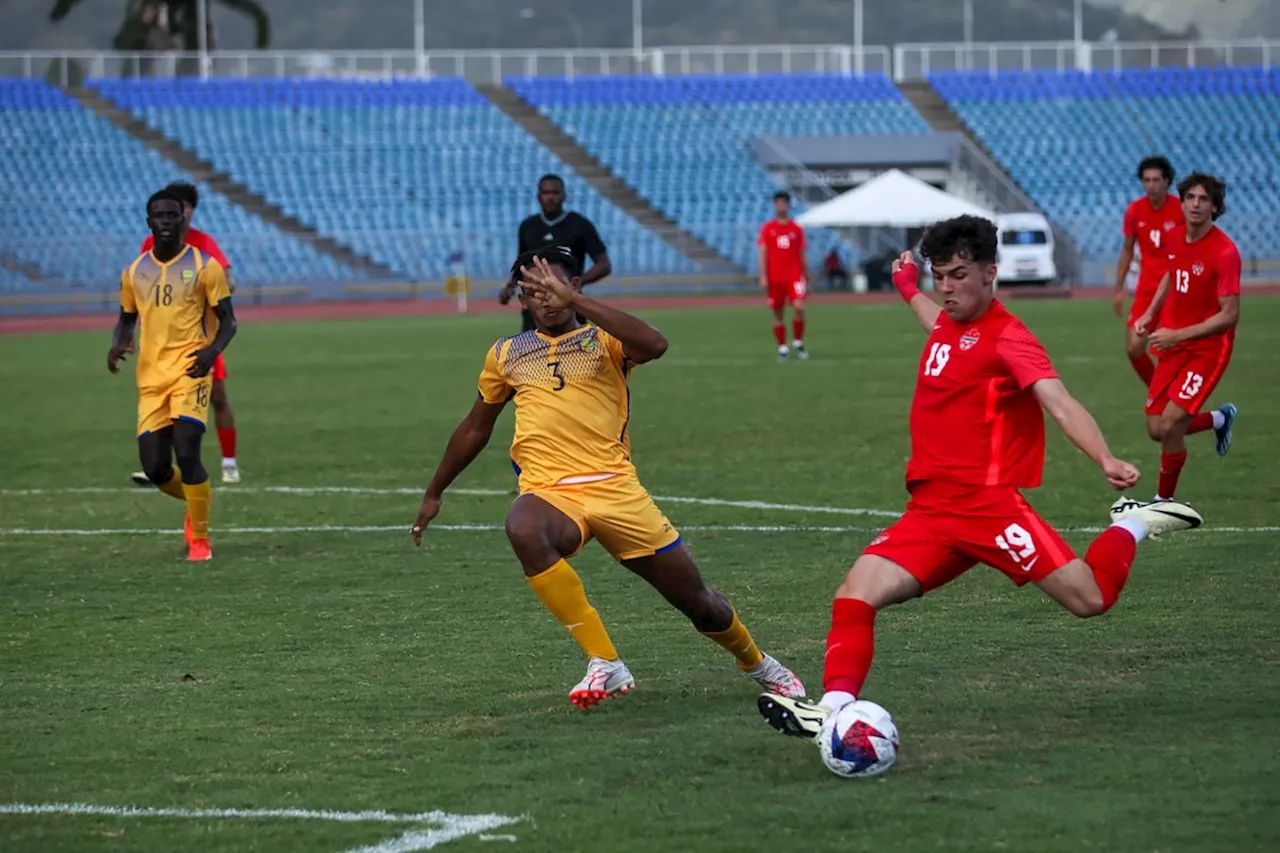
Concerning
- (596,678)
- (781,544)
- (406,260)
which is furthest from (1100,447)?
(406,260)

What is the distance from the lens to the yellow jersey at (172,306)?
10.4 meters

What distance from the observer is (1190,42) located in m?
57.7

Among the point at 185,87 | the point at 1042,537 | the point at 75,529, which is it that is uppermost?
the point at 185,87

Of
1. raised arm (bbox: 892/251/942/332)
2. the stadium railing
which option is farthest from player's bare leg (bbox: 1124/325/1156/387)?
the stadium railing

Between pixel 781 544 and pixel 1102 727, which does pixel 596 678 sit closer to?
pixel 1102 727

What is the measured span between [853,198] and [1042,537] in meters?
37.1

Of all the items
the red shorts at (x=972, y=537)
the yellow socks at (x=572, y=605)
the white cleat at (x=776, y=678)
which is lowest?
the white cleat at (x=776, y=678)

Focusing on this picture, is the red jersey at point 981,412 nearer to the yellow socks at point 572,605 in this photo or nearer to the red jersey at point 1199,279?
the yellow socks at point 572,605

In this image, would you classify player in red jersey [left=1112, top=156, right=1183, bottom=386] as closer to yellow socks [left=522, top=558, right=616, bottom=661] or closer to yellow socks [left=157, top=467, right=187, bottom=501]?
yellow socks [left=157, top=467, right=187, bottom=501]

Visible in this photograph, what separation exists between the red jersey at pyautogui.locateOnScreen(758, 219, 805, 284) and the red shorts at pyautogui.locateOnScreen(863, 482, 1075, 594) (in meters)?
20.1

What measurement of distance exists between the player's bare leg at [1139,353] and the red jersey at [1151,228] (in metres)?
0.61

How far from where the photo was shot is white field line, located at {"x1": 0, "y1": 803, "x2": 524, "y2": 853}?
197 inches

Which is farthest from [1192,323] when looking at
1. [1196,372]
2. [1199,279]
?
[1196,372]

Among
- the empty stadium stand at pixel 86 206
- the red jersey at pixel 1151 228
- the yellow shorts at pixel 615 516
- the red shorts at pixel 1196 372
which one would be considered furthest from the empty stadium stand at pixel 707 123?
the yellow shorts at pixel 615 516
